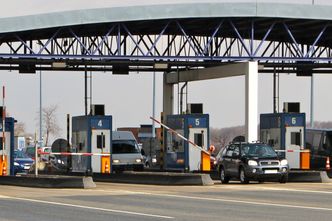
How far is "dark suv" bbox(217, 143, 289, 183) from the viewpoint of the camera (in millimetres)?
34188

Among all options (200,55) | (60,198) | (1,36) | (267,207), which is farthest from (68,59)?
(267,207)

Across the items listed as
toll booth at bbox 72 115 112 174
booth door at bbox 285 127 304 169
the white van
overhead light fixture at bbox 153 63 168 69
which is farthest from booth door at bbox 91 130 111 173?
booth door at bbox 285 127 304 169

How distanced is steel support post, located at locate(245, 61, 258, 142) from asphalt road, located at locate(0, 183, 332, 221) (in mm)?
13491

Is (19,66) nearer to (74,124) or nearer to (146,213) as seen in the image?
(74,124)

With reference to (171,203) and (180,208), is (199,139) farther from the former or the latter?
(180,208)

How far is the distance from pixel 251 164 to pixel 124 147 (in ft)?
40.0

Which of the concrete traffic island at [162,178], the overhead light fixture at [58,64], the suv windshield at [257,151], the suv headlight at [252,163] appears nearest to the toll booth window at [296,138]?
the suv windshield at [257,151]

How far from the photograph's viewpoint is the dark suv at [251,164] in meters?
34.2

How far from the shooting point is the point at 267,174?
3416 centimetres

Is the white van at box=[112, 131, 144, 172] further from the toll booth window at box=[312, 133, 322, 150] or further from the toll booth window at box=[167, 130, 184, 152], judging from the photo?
the toll booth window at box=[312, 133, 322, 150]

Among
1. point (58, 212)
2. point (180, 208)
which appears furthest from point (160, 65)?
point (58, 212)

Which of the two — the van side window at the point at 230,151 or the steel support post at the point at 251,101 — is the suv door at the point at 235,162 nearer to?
the van side window at the point at 230,151

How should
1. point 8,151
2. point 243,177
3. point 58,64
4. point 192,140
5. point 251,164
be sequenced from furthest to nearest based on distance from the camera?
point 58,64 → point 192,140 → point 8,151 → point 243,177 → point 251,164

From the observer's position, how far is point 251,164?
34.2 m
